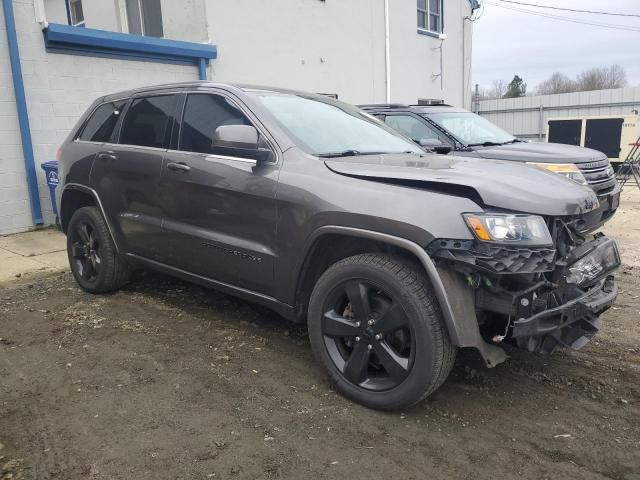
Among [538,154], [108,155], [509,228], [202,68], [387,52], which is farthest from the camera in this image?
[387,52]

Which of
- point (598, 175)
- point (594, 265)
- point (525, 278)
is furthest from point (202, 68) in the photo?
point (525, 278)

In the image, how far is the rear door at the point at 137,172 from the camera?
168 inches

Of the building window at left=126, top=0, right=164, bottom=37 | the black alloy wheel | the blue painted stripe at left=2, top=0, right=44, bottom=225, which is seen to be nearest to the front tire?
the black alloy wheel

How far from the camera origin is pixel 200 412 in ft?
10.0

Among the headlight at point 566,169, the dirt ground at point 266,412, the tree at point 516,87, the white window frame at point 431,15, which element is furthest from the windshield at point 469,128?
the tree at point 516,87

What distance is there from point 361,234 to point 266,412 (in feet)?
3.65

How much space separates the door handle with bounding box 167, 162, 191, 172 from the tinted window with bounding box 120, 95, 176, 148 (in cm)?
29

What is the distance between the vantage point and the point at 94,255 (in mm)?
5020

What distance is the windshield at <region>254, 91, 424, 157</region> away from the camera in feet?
11.9

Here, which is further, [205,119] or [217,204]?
[205,119]

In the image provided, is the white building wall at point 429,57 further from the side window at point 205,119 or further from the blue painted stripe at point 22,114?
the side window at point 205,119

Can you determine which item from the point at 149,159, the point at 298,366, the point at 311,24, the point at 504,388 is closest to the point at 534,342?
the point at 504,388

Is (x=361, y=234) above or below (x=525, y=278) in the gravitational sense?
above

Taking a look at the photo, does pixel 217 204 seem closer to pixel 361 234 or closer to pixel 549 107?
pixel 361 234
